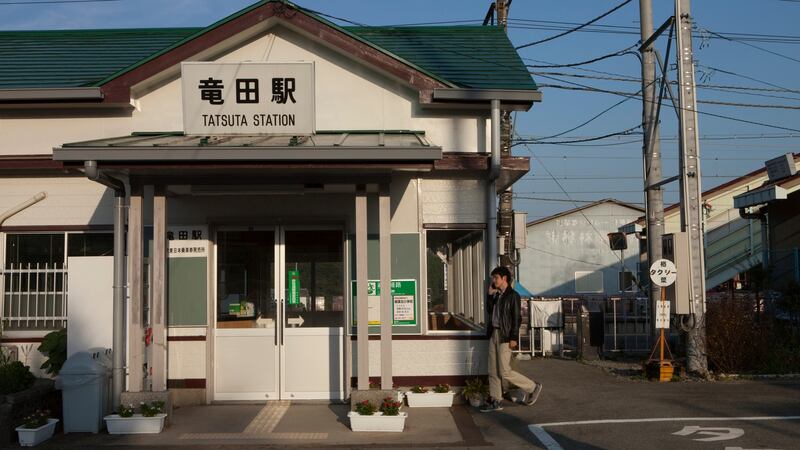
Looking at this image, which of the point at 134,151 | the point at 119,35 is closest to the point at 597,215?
the point at 119,35

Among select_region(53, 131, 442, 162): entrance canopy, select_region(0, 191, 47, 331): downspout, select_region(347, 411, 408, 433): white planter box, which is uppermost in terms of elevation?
select_region(53, 131, 442, 162): entrance canopy

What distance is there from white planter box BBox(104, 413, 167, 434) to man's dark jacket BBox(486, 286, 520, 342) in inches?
168

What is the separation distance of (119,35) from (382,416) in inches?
335

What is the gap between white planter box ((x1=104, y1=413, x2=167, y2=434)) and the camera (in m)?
9.27

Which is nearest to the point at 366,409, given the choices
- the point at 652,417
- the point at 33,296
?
the point at 652,417

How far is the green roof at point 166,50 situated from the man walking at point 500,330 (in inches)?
109

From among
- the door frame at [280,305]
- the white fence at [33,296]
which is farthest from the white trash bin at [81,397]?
the white fence at [33,296]

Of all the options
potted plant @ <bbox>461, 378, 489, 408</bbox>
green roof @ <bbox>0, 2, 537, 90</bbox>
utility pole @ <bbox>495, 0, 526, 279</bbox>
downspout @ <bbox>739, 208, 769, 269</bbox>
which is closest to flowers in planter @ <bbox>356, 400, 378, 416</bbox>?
potted plant @ <bbox>461, 378, 489, 408</bbox>

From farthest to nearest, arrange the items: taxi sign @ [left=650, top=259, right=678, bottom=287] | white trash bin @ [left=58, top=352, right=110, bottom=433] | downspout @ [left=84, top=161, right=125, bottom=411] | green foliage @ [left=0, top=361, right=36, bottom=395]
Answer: taxi sign @ [left=650, top=259, right=678, bottom=287] → downspout @ [left=84, top=161, right=125, bottom=411] → white trash bin @ [left=58, top=352, right=110, bottom=433] → green foliage @ [left=0, top=361, right=36, bottom=395]

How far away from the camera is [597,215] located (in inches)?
1737

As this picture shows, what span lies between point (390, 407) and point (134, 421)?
2904 millimetres

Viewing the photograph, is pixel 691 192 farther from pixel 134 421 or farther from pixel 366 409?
pixel 134 421

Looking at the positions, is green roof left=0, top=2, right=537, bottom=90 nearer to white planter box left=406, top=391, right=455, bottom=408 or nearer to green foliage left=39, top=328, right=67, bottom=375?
green foliage left=39, top=328, right=67, bottom=375

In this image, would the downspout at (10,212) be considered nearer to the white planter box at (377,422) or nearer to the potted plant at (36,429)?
the potted plant at (36,429)
